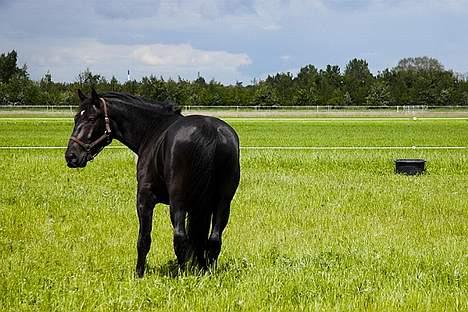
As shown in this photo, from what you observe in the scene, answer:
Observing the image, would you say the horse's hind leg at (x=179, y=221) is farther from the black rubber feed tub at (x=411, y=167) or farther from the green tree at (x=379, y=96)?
the green tree at (x=379, y=96)

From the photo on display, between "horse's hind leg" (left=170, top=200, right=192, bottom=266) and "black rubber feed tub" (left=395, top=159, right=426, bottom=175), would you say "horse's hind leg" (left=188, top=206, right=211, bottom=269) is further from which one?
"black rubber feed tub" (left=395, top=159, right=426, bottom=175)

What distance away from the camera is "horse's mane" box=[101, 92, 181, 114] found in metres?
7.21

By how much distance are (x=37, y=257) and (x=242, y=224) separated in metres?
3.94

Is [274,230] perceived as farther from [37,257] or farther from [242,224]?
[37,257]

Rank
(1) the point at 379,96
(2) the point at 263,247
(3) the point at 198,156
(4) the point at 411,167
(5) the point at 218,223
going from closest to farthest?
(3) the point at 198,156, (5) the point at 218,223, (2) the point at 263,247, (4) the point at 411,167, (1) the point at 379,96

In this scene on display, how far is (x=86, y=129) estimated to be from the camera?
7109mm

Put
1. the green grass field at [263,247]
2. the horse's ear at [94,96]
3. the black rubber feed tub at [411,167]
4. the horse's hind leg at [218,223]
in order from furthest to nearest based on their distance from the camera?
the black rubber feed tub at [411,167] < the horse's ear at [94,96] < the horse's hind leg at [218,223] < the green grass field at [263,247]

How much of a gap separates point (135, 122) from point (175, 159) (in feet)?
3.35

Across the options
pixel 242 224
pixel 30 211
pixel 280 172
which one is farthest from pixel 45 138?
pixel 242 224

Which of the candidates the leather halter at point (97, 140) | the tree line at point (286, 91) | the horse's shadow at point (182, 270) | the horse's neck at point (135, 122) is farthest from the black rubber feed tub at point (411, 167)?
the tree line at point (286, 91)

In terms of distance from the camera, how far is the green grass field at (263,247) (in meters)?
6.26

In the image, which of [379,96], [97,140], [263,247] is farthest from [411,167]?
[379,96]

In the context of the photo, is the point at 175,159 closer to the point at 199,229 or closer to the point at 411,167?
the point at 199,229

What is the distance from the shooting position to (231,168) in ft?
22.1
